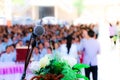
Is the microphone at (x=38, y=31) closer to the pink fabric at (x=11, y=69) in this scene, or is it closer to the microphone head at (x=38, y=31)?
the microphone head at (x=38, y=31)

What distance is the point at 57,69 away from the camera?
3.29m

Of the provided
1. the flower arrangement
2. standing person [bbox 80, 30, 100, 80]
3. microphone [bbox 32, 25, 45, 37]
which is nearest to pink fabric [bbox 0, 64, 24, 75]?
microphone [bbox 32, 25, 45, 37]

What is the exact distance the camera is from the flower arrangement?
10.4 ft

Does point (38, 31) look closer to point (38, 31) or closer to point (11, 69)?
point (38, 31)

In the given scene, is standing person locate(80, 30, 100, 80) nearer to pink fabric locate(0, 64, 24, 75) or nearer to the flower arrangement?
pink fabric locate(0, 64, 24, 75)

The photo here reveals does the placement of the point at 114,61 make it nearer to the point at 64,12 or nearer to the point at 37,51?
the point at 37,51

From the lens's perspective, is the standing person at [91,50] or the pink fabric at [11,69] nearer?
the pink fabric at [11,69]

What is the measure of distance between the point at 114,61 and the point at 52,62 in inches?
70.0

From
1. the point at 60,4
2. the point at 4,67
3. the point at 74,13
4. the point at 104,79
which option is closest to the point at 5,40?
the point at 4,67

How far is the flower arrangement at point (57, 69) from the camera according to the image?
125 inches

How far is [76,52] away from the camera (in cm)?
889

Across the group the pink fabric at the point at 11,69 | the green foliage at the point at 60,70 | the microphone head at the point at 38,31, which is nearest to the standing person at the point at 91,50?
the pink fabric at the point at 11,69

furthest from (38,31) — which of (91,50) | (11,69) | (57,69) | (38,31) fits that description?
(91,50)

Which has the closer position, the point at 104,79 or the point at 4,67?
the point at 104,79
